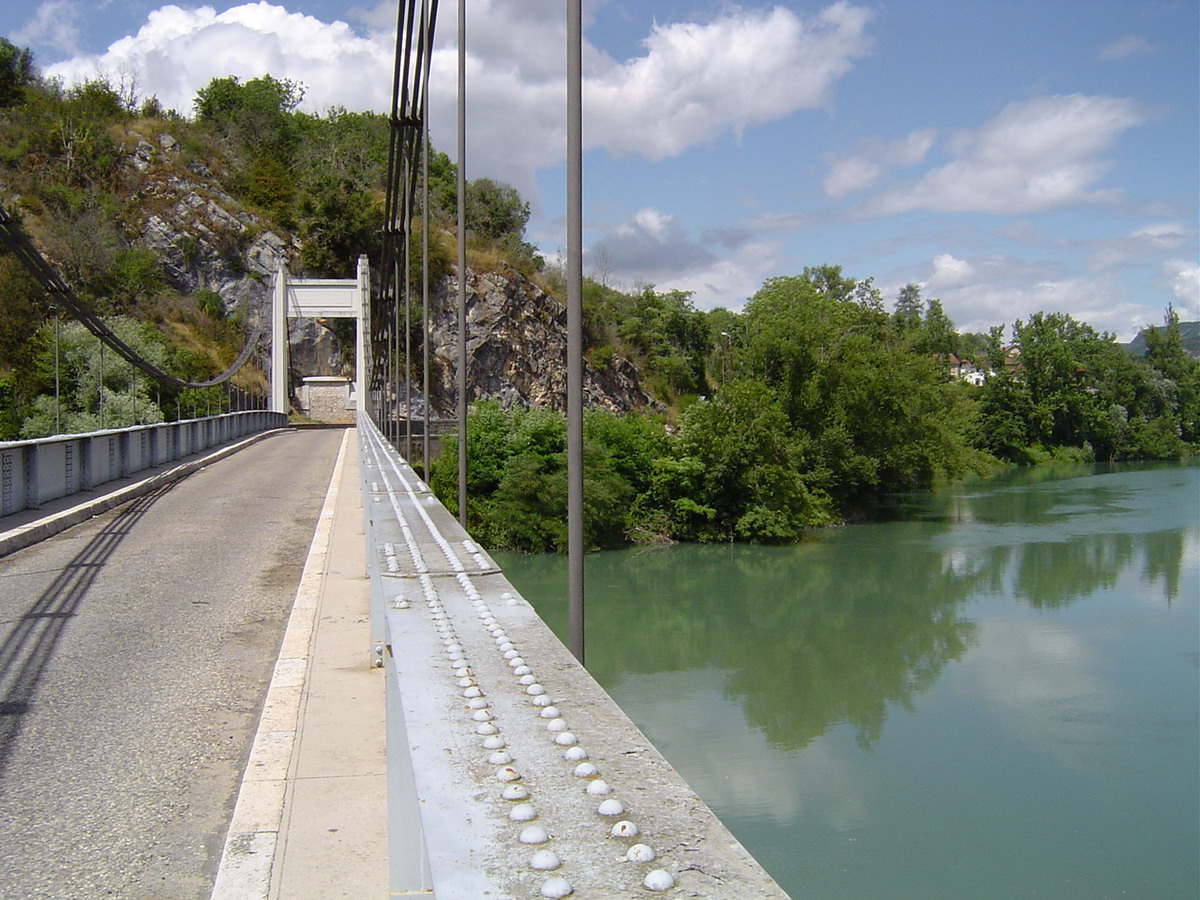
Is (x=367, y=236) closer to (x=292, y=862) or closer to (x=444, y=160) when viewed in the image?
(x=444, y=160)

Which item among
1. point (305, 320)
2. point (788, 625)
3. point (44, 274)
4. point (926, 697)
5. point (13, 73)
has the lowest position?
point (926, 697)

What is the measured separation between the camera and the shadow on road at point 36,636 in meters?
3.99

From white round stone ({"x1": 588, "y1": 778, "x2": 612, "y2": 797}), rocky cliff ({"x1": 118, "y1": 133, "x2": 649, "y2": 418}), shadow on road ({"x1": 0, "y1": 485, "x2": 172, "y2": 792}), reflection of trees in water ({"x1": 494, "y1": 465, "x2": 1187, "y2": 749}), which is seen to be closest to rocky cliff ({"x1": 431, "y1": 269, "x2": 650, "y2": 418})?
rocky cliff ({"x1": 118, "y1": 133, "x2": 649, "y2": 418})

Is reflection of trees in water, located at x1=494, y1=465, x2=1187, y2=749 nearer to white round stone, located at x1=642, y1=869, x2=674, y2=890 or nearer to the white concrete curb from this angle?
the white concrete curb

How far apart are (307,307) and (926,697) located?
1537 inches

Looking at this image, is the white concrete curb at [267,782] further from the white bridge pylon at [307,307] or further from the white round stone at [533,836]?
the white bridge pylon at [307,307]

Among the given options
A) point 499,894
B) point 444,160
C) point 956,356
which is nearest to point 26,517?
point 499,894

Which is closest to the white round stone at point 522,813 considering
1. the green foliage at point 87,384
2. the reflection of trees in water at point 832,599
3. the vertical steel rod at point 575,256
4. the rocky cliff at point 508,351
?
the vertical steel rod at point 575,256

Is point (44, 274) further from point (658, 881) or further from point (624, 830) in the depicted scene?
point (658, 881)

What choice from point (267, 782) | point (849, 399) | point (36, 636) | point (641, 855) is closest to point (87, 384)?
point (849, 399)

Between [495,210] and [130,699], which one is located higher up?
[495,210]

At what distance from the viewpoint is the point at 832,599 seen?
21188 millimetres

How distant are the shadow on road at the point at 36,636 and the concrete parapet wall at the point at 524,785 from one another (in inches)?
76.3

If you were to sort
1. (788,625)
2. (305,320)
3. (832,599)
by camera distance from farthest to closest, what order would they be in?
(305,320), (832,599), (788,625)
